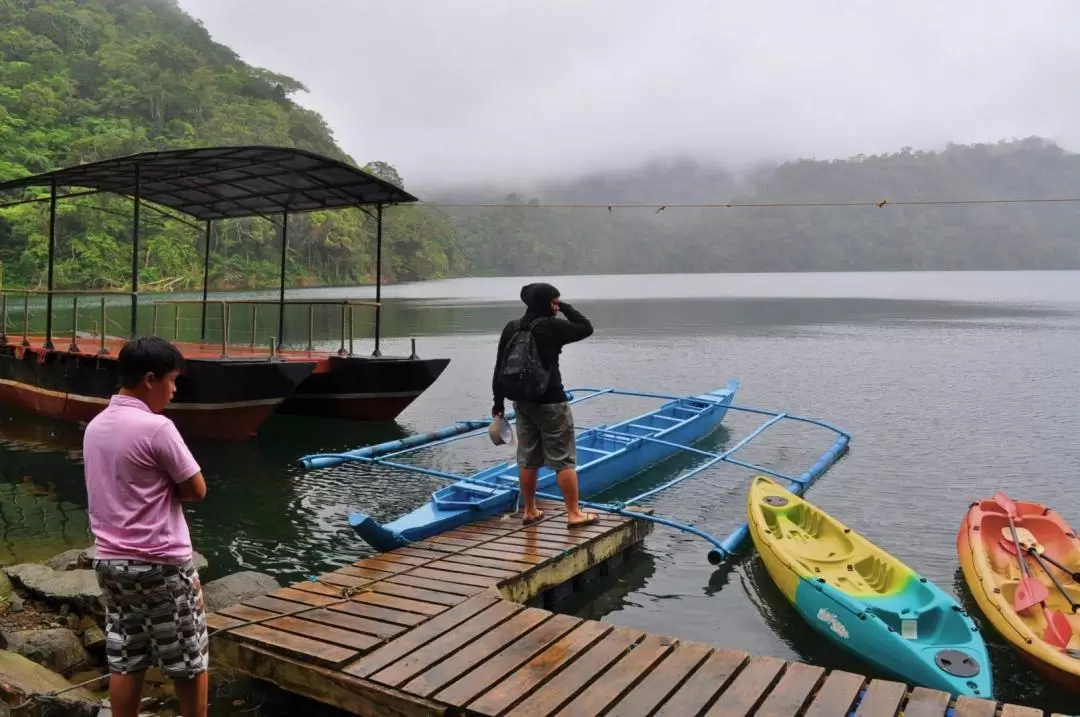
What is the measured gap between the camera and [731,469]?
42.2ft

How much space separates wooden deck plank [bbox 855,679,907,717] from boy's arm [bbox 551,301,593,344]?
136 inches

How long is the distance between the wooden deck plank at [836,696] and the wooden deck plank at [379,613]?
2.54 metres

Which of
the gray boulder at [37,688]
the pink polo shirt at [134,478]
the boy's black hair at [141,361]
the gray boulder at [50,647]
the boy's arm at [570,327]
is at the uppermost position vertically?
the boy's arm at [570,327]

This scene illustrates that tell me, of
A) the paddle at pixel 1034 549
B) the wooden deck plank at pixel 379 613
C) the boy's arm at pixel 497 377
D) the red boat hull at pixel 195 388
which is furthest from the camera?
the red boat hull at pixel 195 388

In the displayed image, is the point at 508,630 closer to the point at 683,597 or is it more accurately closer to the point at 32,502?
the point at 683,597

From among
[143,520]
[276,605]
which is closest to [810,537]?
[276,605]

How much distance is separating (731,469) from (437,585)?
7.78m

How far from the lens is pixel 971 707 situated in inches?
167

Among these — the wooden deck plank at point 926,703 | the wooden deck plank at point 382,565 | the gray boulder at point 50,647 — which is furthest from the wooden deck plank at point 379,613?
the wooden deck plank at point 926,703

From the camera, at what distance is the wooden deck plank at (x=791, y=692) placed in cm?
425

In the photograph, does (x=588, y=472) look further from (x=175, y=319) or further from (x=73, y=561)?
(x=175, y=319)

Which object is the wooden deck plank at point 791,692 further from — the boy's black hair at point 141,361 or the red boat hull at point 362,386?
the red boat hull at point 362,386

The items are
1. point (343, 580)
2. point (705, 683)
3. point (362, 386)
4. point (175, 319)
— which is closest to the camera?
point (705, 683)

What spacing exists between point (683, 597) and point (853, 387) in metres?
15.4
